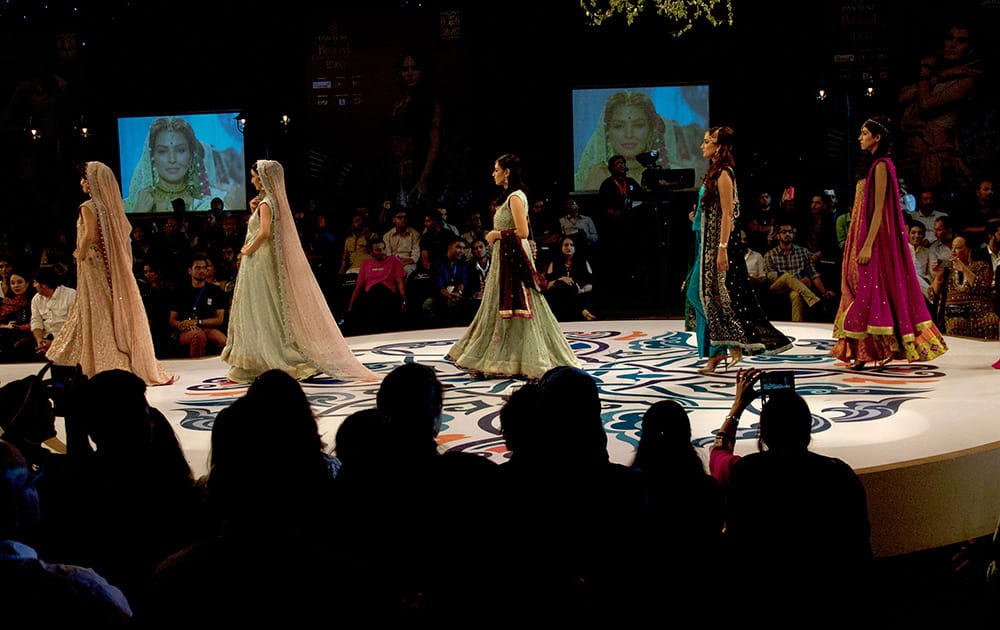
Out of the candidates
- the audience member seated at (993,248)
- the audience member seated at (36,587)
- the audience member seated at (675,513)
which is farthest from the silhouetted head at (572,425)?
the audience member seated at (993,248)

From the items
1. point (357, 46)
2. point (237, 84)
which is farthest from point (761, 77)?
point (237, 84)

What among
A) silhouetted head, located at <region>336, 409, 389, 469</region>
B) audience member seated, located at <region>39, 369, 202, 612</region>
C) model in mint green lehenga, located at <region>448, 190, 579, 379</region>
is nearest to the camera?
audience member seated, located at <region>39, 369, 202, 612</region>

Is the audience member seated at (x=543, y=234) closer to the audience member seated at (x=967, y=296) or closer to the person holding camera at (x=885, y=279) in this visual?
the audience member seated at (x=967, y=296)

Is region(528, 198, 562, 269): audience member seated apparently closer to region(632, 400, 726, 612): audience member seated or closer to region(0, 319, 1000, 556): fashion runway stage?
region(0, 319, 1000, 556): fashion runway stage

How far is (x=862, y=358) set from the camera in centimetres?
584

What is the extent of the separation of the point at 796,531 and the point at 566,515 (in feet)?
1.59

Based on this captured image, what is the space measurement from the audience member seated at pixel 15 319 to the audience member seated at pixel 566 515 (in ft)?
21.6

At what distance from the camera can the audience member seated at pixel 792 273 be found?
28.0 feet

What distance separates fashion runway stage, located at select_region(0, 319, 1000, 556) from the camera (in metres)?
3.61

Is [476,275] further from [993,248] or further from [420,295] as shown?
[993,248]

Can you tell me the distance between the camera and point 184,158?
12.1m

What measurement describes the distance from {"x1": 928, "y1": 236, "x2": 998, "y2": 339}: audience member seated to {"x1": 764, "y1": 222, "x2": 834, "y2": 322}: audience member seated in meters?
1.17

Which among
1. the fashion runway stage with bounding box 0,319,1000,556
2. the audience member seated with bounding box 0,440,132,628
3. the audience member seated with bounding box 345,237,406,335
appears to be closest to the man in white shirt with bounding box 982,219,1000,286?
the fashion runway stage with bounding box 0,319,1000,556

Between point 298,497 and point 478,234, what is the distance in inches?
304
